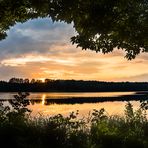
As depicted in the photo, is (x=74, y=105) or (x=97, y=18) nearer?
(x=97, y=18)

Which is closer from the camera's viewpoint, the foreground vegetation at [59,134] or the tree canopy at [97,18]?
the foreground vegetation at [59,134]

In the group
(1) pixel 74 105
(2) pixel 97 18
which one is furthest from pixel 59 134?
(1) pixel 74 105

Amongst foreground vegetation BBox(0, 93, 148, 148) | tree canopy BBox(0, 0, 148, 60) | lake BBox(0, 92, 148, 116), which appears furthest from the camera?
lake BBox(0, 92, 148, 116)

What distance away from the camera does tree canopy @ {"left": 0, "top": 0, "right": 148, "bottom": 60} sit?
63.6 ft

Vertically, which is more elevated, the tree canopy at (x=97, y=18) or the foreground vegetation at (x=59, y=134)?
the tree canopy at (x=97, y=18)

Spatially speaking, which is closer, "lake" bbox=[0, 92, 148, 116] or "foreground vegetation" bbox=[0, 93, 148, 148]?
"foreground vegetation" bbox=[0, 93, 148, 148]

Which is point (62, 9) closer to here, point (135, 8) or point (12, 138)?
point (135, 8)

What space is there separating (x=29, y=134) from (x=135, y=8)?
786 cm

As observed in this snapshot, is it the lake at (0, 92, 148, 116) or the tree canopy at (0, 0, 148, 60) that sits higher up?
the tree canopy at (0, 0, 148, 60)

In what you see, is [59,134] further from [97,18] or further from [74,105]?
[74,105]

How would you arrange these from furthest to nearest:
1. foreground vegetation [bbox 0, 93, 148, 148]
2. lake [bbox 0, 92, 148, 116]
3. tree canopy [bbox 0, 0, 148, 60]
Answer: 1. lake [bbox 0, 92, 148, 116]
2. tree canopy [bbox 0, 0, 148, 60]
3. foreground vegetation [bbox 0, 93, 148, 148]

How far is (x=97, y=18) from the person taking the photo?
63.6 ft

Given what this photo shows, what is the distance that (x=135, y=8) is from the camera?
20.5 metres

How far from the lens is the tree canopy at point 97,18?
19391 millimetres
